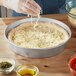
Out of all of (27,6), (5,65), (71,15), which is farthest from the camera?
(71,15)

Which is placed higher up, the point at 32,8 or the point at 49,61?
the point at 32,8

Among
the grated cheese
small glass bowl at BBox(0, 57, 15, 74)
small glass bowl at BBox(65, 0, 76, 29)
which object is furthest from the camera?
small glass bowl at BBox(65, 0, 76, 29)

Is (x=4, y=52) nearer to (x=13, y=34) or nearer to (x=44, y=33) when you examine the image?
(x=13, y=34)

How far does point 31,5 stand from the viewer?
4.80ft

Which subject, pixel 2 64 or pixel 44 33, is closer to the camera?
pixel 2 64

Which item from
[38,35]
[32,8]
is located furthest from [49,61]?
[32,8]

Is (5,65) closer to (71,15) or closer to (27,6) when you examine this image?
(27,6)

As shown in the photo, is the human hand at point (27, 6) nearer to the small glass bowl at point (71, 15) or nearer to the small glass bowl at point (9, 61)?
the small glass bowl at point (71, 15)

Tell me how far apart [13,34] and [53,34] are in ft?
0.92

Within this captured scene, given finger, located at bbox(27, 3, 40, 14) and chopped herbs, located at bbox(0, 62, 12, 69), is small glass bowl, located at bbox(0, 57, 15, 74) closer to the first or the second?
chopped herbs, located at bbox(0, 62, 12, 69)

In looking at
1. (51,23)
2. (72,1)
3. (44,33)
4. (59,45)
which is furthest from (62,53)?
(72,1)

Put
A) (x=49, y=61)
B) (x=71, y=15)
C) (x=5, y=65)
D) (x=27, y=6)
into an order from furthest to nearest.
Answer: (x=71, y=15)
(x=27, y=6)
(x=49, y=61)
(x=5, y=65)

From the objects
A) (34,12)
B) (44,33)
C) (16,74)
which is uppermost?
(34,12)

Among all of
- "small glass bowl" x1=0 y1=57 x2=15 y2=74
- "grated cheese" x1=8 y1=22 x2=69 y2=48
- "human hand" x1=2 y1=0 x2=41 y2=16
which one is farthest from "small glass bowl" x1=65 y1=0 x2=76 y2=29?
"small glass bowl" x1=0 y1=57 x2=15 y2=74
